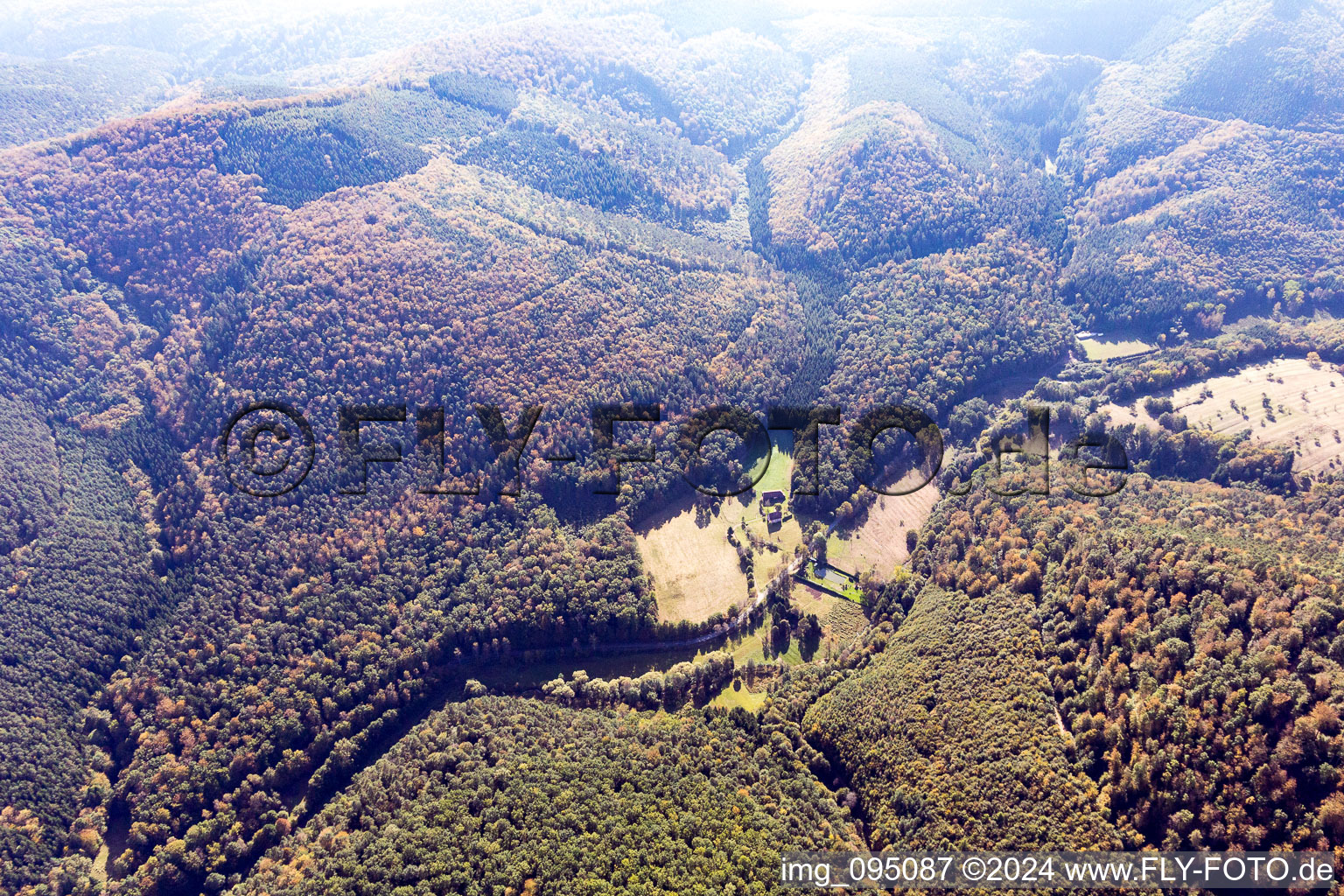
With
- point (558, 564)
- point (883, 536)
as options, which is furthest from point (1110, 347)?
point (558, 564)

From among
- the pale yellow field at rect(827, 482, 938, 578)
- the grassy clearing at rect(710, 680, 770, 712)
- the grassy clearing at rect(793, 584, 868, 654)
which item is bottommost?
the grassy clearing at rect(710, 680, 770, 712)

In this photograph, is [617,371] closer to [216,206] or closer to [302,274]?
[302,274]

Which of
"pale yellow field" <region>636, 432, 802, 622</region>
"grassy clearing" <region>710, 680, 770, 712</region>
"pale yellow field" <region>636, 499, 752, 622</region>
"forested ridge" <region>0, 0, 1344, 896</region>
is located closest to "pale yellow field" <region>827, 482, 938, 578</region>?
"forested ridge" <region>0, 0, 1344, 896</region>

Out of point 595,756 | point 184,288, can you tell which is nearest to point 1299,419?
point 595,756

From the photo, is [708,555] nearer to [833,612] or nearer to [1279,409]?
[833,612]

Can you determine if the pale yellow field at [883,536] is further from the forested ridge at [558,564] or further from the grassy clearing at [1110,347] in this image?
the grassy clearing at [1110,347]

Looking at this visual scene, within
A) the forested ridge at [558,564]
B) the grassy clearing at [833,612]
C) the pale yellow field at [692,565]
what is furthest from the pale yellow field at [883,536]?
the pale yellow field at [692,565]

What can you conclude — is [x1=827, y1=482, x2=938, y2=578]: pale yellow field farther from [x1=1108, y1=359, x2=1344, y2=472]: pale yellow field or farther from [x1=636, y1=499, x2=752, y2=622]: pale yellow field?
[x1=1108, y1=359, x2=1344, y2=472]: pale yellow field
